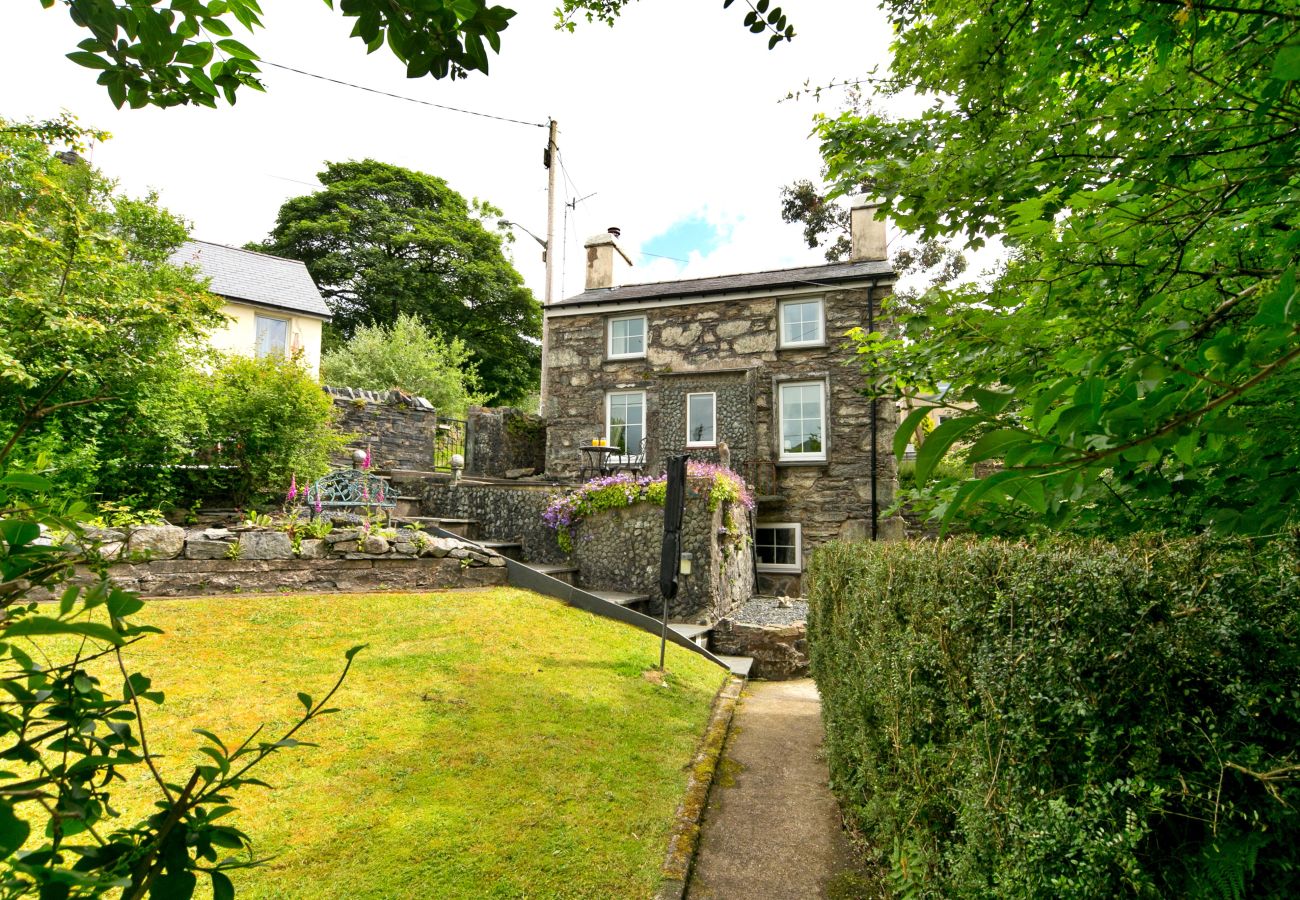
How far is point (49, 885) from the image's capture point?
73 centimetres

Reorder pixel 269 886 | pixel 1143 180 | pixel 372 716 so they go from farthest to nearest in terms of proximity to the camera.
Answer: pixel 372 716 < pixel 269 886 < pixel 1143 180

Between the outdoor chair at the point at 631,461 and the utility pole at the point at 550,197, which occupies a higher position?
the utility pole at the point at 550,197

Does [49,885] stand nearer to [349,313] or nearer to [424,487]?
[424,487]

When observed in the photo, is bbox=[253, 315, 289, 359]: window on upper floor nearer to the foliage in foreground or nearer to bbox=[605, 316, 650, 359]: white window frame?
bbox=[605, 316, 650, 359]: white window frame

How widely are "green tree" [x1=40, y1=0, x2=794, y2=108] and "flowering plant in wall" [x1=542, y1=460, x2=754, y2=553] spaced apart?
868cm

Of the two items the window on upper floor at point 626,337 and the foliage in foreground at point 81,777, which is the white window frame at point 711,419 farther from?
the foliage in foreground at point 81,777

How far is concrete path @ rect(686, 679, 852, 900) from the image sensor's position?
336 cm

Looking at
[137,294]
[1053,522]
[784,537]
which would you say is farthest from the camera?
[784,537]

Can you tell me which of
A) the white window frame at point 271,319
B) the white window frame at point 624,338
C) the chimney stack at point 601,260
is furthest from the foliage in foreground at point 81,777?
the white window frame at point 271,319

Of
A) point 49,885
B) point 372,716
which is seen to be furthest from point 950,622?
point 372,716

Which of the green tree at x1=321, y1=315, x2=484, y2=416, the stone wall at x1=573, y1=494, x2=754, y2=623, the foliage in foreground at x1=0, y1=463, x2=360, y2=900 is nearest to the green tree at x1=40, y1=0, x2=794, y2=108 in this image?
the foliage in foreground at x1=0, y1=463, x2=360, y2=900

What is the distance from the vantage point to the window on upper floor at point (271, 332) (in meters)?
17.9

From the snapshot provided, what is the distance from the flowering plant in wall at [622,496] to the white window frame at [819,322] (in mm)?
4867

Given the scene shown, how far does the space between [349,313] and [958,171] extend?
31.8 m
